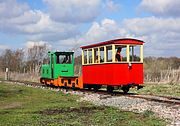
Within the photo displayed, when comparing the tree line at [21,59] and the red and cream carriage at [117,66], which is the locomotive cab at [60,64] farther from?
the tree line at [21,59]

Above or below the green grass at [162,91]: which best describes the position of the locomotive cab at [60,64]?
above

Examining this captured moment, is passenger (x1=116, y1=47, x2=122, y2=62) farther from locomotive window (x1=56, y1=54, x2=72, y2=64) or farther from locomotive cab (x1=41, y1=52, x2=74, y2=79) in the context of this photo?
locomotive window (x1=56, y1=54, x2=72, y2=64)

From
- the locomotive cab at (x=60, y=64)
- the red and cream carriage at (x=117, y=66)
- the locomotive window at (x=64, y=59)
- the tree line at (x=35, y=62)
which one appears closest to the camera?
the red and cream carriage at (x=117, y=66)

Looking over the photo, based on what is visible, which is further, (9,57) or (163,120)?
(9,57)

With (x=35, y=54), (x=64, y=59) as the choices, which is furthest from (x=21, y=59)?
(x=64, y=59)

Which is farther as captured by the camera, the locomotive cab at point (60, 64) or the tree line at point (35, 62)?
the tree line at point (35, 62)

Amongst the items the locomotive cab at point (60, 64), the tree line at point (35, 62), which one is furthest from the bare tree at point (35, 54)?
the locomotive cab at point (60, 64)

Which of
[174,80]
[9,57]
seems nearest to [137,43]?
[174,80]

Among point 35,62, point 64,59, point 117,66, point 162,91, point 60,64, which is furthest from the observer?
point 35,62

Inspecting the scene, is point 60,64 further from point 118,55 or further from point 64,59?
point 118,55

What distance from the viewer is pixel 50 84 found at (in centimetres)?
2780

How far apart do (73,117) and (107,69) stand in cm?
781

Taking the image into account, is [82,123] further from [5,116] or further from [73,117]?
[5,116]

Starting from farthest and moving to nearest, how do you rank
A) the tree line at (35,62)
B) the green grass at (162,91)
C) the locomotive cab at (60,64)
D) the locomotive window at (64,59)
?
the tree line at (35,62), the locomotive window at (64,59), the locomotive cab at (60,64), the green grass at (162,91)
